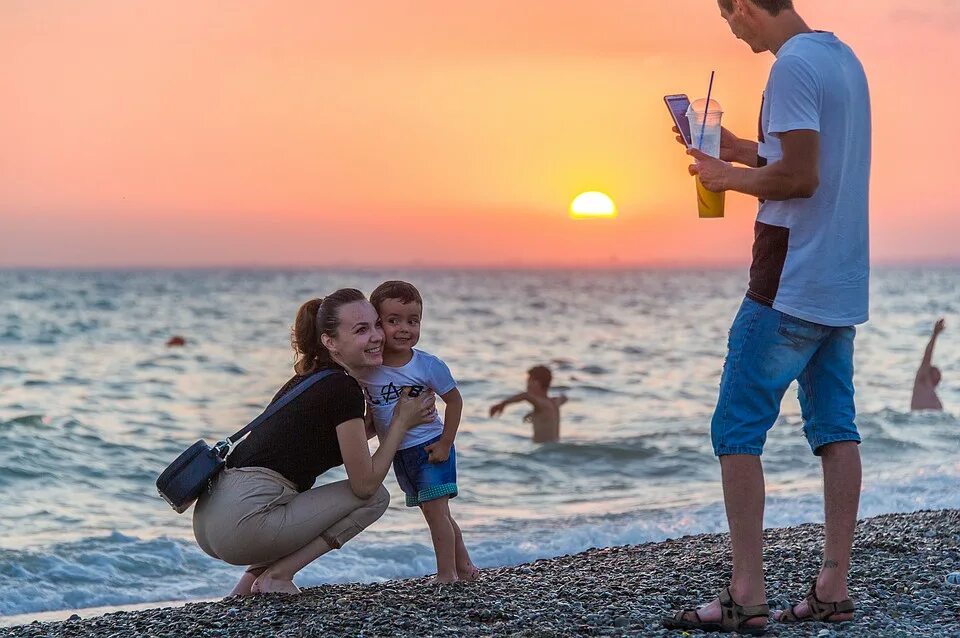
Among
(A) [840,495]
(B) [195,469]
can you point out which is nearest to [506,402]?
(B) [195,469]

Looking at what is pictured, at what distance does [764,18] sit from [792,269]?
81 cm

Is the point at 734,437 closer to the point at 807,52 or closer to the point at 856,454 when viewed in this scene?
the point at 856,454

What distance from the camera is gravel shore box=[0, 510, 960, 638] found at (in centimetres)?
383

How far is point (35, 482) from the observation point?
9492 millimetres

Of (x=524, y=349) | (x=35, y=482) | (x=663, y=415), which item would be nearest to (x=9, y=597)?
(x=35, y=482)

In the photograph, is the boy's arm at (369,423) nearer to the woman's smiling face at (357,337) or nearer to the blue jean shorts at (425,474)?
the blue jean shorts at (425,474)

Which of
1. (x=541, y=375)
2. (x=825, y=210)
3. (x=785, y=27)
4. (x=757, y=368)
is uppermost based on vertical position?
(x=785, y=27)

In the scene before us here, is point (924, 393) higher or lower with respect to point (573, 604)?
lower

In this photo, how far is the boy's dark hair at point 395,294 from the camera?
4480mm

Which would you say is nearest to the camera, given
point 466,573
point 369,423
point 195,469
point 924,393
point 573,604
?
point 573,604

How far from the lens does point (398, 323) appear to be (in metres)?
4.46

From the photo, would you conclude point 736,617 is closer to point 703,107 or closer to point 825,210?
point 825,210

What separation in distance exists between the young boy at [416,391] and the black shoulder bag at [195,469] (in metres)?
0.28

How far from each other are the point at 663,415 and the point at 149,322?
22897mm
